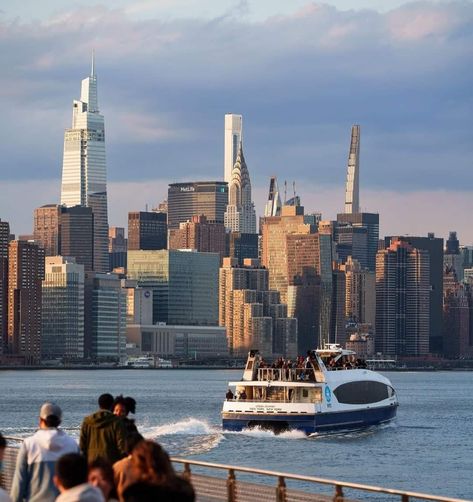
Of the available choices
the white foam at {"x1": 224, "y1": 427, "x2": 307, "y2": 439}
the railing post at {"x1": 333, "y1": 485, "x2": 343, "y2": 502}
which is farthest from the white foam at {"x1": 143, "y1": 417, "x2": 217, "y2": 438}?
the railing post at {"x1": 333, "y1": 485, "x2": 343, "y2": 502}

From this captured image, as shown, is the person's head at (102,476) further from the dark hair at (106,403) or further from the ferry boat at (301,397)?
the ferry boat at (301,397)

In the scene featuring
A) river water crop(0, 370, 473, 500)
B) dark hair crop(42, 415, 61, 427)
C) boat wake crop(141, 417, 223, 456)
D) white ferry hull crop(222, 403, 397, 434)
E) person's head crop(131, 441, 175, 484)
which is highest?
dark hair crop(42, 415, 61, 427)

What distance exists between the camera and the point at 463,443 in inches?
3071

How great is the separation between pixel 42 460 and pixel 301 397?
57.3 m

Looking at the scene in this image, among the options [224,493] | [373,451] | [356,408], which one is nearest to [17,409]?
[356,408]

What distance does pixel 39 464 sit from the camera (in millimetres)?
17469

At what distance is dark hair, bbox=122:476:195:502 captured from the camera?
1270 cm

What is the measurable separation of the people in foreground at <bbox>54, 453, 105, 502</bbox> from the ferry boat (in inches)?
2313

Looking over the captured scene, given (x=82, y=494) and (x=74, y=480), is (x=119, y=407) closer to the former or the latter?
(x=74, y=480)

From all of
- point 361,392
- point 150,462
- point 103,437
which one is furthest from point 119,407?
point 361,392

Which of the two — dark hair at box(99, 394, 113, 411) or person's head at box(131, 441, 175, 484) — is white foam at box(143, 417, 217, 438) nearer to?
dark hair at box(99, 394, 113, 411)

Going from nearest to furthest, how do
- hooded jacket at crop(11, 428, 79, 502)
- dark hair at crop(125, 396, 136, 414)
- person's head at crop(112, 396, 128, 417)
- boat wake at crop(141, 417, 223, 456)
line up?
hooded jacket at crop(11, 428, 79, 502) < person's head at crop(112, 396, 128, 417) < dark hair at crop(125, 396, 136, 414) < boat wake at crop(141, 417, 223, 456)

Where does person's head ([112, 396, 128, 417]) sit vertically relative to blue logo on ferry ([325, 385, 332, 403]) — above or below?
above

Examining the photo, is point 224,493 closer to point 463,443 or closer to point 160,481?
A: point 160,481
